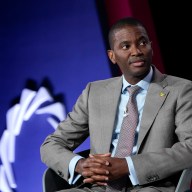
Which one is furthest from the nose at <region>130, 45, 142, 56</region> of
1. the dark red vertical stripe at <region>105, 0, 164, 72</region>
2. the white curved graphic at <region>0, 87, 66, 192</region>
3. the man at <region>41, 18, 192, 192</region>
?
the white curved graphic at <region>0, 87, 66, 192</region>

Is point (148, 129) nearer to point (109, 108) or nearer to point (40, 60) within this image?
point (109, 108)

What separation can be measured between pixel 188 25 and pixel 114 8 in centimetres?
71

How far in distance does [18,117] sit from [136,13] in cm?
126

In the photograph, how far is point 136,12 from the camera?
3148 millimetres

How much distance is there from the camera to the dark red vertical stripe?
3.13 m

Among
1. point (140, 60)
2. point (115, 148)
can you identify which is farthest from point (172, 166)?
point (140, 60)

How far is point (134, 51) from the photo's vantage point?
2094mm

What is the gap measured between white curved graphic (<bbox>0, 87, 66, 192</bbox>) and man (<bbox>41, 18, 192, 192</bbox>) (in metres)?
1.11

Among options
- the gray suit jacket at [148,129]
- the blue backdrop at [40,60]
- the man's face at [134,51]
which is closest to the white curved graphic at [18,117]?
the blue backdrop at [40,60]

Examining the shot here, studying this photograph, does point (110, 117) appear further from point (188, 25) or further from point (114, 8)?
point (188, 25)

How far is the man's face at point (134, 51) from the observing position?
2092 mm

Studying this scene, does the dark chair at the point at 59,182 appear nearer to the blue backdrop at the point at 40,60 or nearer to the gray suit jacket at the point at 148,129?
the gray suit jacket at the point at 148,129

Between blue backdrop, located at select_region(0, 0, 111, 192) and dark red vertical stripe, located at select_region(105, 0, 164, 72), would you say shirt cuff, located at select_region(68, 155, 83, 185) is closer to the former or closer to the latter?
blue backdrop, located at select_region(0, 0, 111, 192)

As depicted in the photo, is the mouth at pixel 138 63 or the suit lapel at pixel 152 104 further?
the mouth at pixel 138 63
